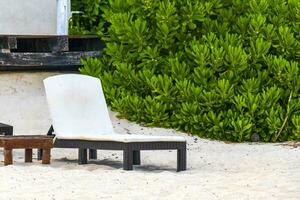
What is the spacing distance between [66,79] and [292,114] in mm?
3796

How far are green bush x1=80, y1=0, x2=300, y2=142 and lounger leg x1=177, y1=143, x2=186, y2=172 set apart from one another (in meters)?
3.02

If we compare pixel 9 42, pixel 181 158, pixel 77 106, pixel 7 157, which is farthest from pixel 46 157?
pixel 9 42

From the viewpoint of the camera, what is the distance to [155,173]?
10.6 metres

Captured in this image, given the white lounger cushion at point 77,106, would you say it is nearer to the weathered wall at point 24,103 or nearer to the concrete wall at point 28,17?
the weathered wall at point 24,103

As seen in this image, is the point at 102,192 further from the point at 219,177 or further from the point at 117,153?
the point at 117,153

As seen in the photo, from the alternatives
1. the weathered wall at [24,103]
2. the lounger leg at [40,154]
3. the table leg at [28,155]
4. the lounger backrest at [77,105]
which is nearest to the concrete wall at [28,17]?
the weathered wall at [24,103]

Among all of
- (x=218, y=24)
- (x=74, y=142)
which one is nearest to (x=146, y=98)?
(x=218, y=24)

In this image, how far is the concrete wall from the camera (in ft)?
52.3

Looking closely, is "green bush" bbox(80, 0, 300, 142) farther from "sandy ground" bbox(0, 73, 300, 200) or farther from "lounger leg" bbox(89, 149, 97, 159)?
"lounger leg" bbox(89, 149, 97, 159)

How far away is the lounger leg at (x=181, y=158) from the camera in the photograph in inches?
429

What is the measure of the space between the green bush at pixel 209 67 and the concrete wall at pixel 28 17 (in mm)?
1656

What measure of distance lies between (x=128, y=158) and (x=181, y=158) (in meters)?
0.67

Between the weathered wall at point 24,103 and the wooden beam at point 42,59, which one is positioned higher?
the wooden beam at point 42,59

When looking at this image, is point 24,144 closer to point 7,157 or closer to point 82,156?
point 7,157
